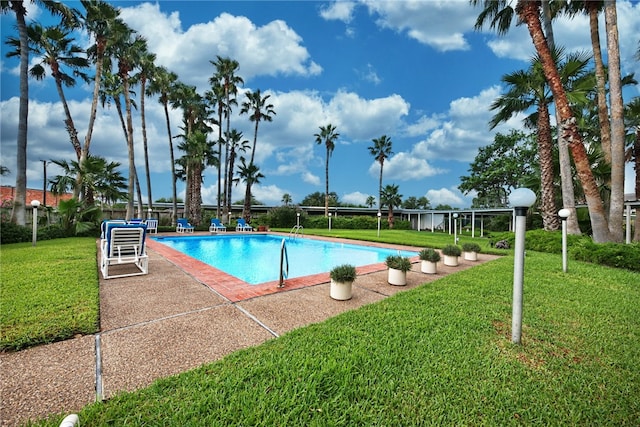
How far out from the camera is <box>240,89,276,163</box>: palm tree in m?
26.7

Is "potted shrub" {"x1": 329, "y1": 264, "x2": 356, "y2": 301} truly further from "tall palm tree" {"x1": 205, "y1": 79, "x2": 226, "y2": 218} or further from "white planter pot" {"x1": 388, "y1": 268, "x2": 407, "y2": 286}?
"tall palm tree" {"x1": 205, "y1": 79, "x2": 226, "y2": 218}

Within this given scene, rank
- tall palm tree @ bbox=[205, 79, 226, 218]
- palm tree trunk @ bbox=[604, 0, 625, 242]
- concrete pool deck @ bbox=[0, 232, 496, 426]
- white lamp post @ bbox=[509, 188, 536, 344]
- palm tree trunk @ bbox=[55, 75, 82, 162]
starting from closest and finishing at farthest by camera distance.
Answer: concrete pool deck @ bbox=[0, 232, 496, 426] < white lamp post @ bbox=[509, 188, 536, 344] < palm tree trunk @ bbox=[604, 0, 625, 242] < palm tree trunk @ bbox=[55, 75, 82, 162] < tall palm tree @ bbox=[205, 79, 226, 218]

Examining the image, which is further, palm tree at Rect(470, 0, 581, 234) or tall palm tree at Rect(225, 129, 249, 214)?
tall palm tree at Rect(225, 129, 249, 214)

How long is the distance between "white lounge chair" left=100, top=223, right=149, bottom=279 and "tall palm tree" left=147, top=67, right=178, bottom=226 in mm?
15455

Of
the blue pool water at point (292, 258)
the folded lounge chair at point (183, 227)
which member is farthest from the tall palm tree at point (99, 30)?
the blue pool water at point (292, 258)

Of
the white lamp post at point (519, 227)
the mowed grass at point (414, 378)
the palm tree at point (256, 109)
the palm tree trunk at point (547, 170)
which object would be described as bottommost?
the mowed grass at point (414, 378)

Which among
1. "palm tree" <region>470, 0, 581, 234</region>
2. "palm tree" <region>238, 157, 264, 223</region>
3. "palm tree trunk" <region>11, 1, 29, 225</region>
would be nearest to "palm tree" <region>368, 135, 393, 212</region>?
"palm tree" <region>238, 157, 264, 223</region>

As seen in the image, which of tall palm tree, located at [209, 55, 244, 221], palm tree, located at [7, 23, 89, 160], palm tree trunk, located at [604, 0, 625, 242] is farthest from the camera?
tall palm tree, located at [209, 55, 244, 221]

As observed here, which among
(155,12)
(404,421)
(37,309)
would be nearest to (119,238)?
(37,309)

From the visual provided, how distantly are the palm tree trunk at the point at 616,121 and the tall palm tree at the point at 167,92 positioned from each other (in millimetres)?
23319

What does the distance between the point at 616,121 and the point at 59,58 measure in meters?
26.1

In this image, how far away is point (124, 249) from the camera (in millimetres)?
5645

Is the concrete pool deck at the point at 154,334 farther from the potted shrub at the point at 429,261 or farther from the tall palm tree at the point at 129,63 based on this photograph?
the tall palm tree at the point at 129,63

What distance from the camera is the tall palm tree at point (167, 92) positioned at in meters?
19.9
